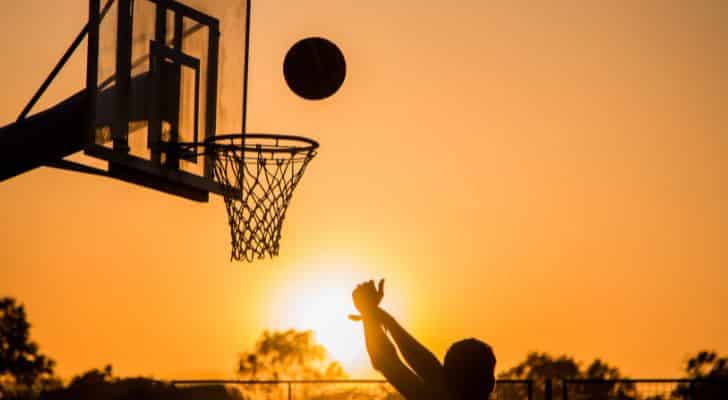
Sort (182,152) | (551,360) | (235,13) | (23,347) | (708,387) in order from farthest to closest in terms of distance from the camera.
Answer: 1. (551,360)
2. (23,347)
3. (708,387)
4. (235,13)
5. (182,152)

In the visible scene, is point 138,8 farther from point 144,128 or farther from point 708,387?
point 708,387

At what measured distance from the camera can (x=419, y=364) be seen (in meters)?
4.10

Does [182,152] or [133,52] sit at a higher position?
[133,52]

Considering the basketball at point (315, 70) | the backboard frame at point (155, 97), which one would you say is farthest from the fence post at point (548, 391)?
the backboard frame at point (155, 97)

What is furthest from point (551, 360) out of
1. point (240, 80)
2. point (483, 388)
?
point (483, 388)

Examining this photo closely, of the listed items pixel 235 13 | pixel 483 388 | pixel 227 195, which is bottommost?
pixel 483 388

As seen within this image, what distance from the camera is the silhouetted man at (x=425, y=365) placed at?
13.4 ft

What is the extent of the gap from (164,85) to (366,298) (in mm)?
7484

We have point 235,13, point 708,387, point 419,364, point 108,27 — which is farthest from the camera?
point 708,387

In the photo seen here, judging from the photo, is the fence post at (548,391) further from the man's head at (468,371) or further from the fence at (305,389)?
the man's head at (468,371)

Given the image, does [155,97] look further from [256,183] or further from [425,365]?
[425,365]

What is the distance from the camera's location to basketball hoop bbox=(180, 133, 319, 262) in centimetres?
1136

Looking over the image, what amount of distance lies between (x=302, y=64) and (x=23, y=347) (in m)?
44.5

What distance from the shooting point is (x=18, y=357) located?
175 ft
